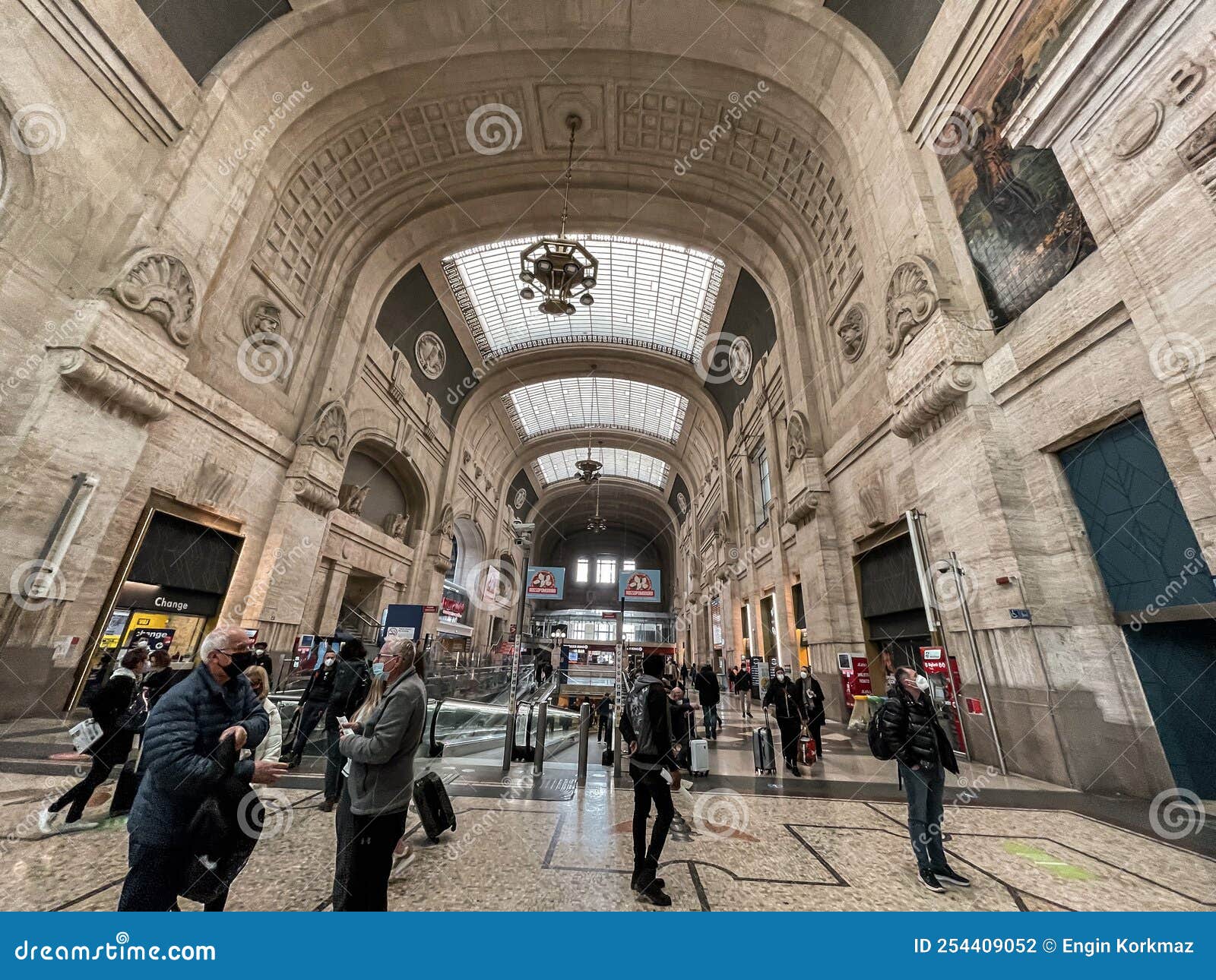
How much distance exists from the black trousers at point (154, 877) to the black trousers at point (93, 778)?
2386 millimetres

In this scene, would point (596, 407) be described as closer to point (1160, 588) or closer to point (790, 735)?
point (790, 735)

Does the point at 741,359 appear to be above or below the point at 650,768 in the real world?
above

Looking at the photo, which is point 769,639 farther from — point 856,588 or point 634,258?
point 634,258

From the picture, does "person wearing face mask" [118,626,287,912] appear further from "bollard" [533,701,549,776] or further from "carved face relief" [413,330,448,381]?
Result: "carved face relief" [413,330,448,381]

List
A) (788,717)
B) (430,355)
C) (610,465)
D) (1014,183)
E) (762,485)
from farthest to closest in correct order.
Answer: (610,465) → (430,355) → (762,485) → (1014,183) → (788,717)

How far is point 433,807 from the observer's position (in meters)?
3.27

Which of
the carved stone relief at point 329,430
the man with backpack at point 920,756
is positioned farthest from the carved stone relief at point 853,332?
the carved stone relief at point 329,430

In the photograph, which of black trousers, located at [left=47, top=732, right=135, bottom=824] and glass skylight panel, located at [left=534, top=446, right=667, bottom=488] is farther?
glass skylight panel, located at [left=534, top=446, right=667, bottom=488]

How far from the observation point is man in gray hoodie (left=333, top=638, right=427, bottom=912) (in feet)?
6.49

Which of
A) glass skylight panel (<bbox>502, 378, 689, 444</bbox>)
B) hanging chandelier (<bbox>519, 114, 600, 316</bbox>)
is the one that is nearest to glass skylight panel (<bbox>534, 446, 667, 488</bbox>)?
glass skylight panel (<bbox>502, 378, 689, 444</bbox>)

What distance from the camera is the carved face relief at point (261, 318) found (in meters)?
9.99

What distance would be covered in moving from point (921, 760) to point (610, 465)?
3321cm

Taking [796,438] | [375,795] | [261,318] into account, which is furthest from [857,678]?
[261,318]

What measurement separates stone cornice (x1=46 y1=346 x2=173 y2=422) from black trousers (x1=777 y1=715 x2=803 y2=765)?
1023 cm
